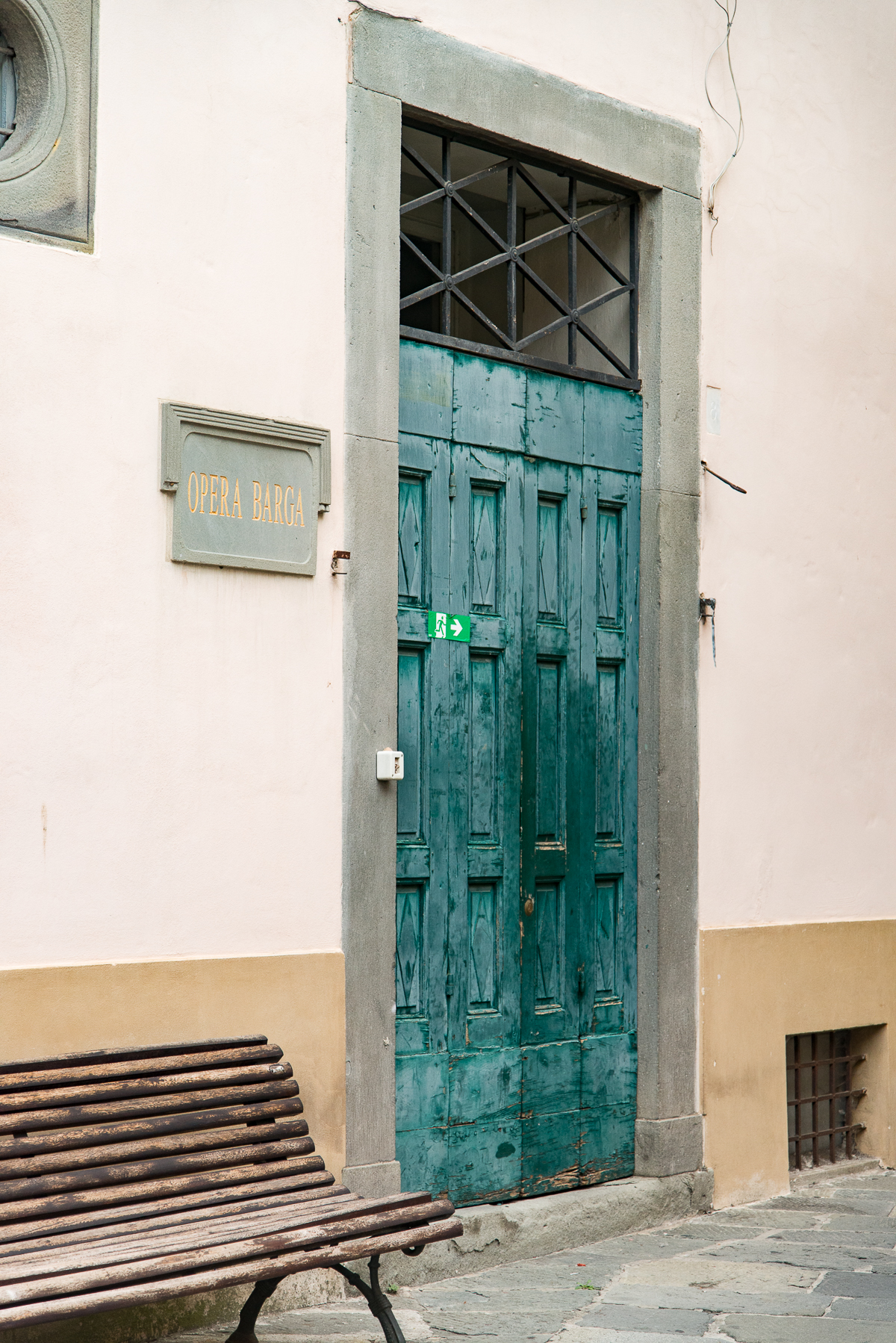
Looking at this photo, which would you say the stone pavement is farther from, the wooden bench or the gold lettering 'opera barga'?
the gold lettering 'opera barga'

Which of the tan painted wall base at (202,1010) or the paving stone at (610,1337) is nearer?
the tan painted wall base at (202,1010)

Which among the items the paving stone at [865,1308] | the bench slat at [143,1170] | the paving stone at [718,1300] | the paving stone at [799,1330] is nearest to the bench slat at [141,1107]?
the bench slat at [143,1170]

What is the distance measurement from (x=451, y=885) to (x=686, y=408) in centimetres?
222

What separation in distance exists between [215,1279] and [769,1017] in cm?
346

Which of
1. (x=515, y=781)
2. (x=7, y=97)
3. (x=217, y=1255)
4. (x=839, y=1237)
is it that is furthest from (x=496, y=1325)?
(x=7, y=97)

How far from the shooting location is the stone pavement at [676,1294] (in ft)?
14.4

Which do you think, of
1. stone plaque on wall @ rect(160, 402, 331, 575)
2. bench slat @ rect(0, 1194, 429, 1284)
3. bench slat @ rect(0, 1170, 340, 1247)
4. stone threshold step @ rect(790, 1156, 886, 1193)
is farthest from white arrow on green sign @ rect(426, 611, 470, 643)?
stone threshold step @ rect(790, 1156, 886, 1193)

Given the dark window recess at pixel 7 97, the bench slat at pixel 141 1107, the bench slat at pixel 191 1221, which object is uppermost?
the dark window recess at pixel 7 97

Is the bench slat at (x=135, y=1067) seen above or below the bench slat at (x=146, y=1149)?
above

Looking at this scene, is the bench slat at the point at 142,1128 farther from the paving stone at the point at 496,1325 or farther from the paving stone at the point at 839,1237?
the paving stone at the point at 839,1237

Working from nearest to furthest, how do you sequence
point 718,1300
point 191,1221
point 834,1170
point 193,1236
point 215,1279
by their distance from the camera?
1. point 215,1279
2. point 193,1236
3. point 191,1221
4. point 718,1300
5. point 834,1170

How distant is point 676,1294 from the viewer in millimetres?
4812

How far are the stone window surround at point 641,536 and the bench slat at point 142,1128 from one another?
2.11ft

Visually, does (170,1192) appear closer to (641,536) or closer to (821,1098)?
(641,536)
